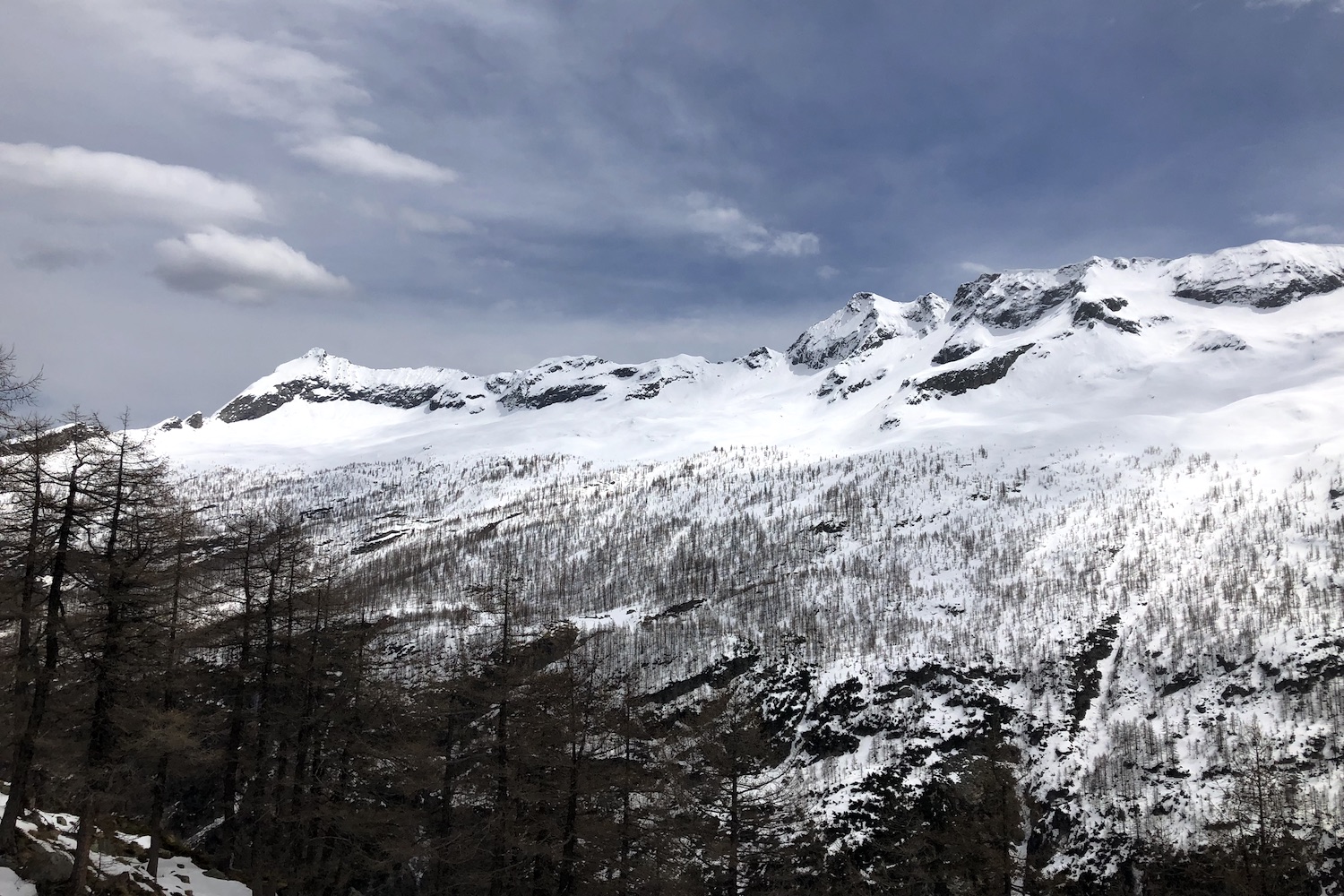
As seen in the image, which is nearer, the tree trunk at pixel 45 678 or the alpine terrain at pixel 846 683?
the tree trunk at pixel 45 678

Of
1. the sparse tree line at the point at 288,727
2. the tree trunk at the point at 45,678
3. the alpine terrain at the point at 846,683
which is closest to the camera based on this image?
the tree trunk at the point at 45,678

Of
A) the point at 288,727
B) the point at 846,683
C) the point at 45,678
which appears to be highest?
the point at 45,678

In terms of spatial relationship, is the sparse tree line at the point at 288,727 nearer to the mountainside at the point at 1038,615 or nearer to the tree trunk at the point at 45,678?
the tree trunk at the point at 45,678

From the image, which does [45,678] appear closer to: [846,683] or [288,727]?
[288,727]

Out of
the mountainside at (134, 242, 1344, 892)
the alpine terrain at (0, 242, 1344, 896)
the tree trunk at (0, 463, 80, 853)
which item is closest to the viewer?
the tree trunk at (0, 463, 80, 853)

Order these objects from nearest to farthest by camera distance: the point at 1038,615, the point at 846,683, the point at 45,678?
the point at 45,678
the point at 846,683
the point at 1038,615

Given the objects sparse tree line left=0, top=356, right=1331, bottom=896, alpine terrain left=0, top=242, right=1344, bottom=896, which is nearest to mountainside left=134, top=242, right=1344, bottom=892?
alpine terrain left=0, top=242, right=1344, bottom=896

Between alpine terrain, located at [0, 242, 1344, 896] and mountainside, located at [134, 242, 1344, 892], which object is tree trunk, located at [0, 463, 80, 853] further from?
mountainside, located at [134, 242, 1344, 892]

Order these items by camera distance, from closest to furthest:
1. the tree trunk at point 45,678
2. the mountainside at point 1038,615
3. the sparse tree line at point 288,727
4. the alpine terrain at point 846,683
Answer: the tree trunk at point 45,678
the sparse tree line at point 288,727
the alpine terrain at point 846,683
the mountainside at point 1038,615

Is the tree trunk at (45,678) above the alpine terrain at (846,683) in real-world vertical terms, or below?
above

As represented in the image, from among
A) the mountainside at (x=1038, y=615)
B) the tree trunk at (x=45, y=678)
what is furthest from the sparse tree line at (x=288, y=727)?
the mountainside at (x=1038, y=615)

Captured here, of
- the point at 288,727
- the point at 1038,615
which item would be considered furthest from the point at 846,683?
the point at 288,727

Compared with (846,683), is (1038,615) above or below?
above

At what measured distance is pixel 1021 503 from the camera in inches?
5487
